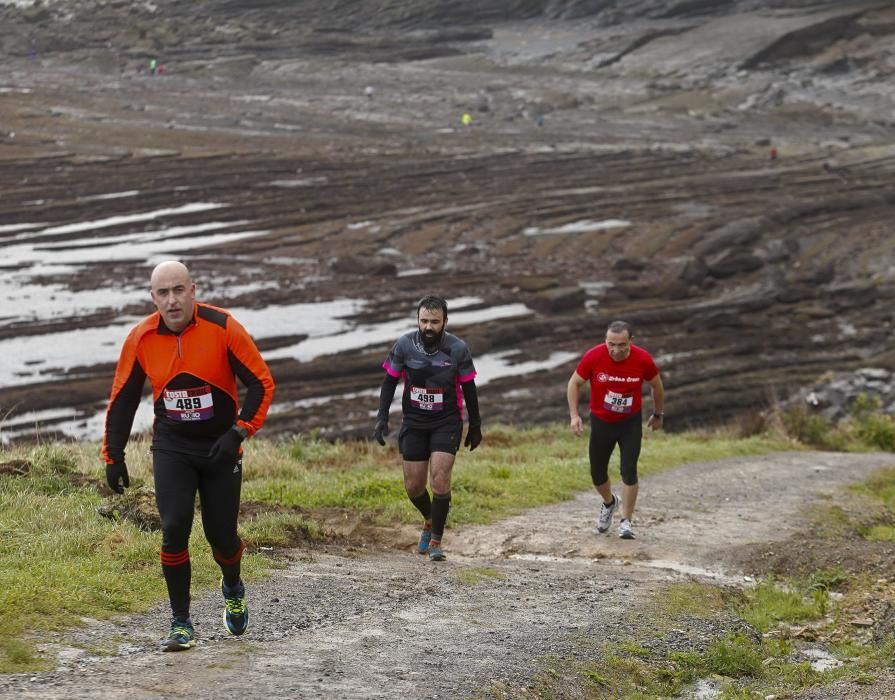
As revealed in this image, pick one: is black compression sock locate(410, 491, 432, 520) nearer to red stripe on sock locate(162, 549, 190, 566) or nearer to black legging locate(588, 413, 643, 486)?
black legging locate(588, 413, 643, 486)

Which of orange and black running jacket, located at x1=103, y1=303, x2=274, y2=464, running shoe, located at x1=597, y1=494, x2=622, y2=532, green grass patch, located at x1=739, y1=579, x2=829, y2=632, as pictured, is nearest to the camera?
orange and black running jacket, located at x1=103, y1=303, x2=274, y2=464

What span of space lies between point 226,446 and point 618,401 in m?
5.75

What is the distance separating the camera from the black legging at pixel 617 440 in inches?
490

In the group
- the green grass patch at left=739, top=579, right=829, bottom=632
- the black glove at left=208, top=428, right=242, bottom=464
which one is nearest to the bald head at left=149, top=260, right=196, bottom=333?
the black glove at left=208, top=428, right=242, bottom=464

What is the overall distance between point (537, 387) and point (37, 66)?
174 ft

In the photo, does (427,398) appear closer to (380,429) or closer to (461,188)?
(380,429)

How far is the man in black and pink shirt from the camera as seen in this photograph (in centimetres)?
1052

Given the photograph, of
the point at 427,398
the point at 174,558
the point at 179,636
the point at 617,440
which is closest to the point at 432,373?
the point at 427,398

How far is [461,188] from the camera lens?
48406mm

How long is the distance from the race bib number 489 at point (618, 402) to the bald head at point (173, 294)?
230 inches

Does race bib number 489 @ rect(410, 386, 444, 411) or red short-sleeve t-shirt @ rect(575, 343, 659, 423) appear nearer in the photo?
race bib number 489 @ rect(410, 386, 444, 411)

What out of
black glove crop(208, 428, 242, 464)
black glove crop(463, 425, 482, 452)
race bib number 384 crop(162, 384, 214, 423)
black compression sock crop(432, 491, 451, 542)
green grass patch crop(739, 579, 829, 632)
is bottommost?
green grass patch crop(739, 579, 829, 632)

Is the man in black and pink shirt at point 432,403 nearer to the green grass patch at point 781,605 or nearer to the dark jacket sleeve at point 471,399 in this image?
the dark jacket sleeve at point 471,399

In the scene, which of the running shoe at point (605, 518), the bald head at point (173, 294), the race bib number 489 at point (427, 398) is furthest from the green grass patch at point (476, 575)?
the bald head at point (173, 294)
